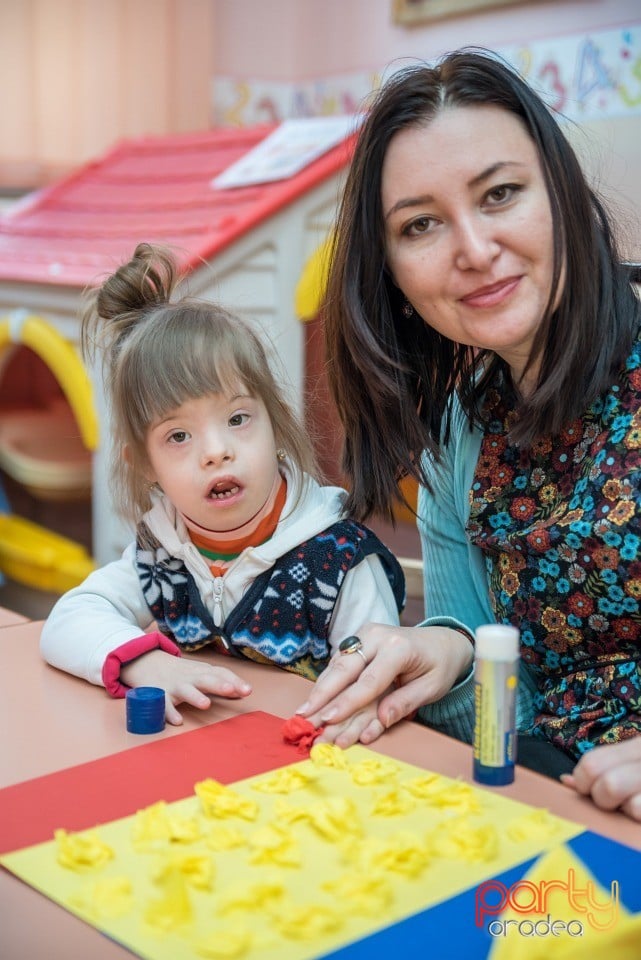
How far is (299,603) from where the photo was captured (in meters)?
1.17

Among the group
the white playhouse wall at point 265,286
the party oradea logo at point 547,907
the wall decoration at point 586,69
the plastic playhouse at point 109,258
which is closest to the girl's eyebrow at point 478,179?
the party oradea logo at point 547,907

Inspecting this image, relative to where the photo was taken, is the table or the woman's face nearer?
the table

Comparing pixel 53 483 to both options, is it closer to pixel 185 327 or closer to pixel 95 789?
pixel 185 327

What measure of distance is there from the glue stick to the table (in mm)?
18

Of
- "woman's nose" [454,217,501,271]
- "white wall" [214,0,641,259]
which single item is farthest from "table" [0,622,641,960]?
"white wall" [214,0,641,259]

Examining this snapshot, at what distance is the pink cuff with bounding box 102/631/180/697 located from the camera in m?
1.04

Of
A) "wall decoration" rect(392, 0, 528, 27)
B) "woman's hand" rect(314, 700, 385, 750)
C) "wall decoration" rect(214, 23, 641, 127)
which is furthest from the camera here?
"wall decoration" rect(392, 0, 528, 27)

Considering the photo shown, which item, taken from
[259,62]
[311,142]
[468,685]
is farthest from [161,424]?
[259,62]

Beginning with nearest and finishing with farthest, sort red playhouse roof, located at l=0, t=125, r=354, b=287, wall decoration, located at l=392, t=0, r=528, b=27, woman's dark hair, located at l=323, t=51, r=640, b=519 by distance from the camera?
woman's dark hair, located at l=323, t=51, r=640, b=519 < red playhouse roof, located at l=0, t=125, r=354, b=287 < wall decoration, located at l=392, t=0, r=528, b=27

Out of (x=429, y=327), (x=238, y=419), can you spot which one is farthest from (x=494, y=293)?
(x=238, y=419)

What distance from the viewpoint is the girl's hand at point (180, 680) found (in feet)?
3.24

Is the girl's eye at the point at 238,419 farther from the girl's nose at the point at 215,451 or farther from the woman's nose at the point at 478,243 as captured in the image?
the woman's nose at the point at 478,243

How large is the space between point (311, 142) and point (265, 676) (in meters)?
2.03

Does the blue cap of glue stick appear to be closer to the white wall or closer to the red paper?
the red paper
